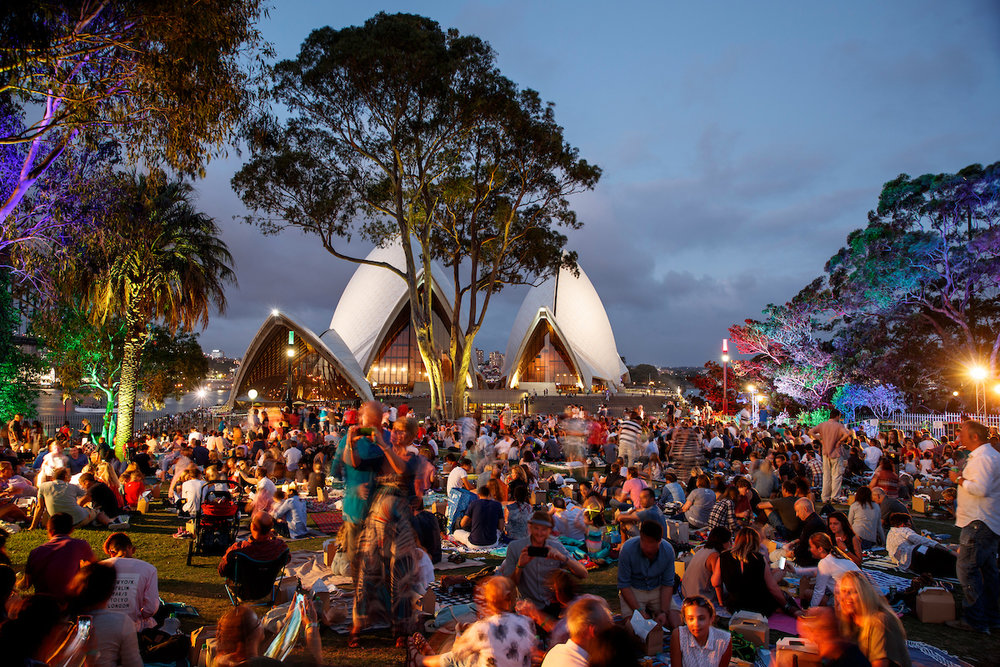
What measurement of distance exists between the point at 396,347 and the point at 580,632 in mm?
33959

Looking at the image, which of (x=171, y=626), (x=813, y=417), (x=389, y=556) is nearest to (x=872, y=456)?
(x=813, y=417)

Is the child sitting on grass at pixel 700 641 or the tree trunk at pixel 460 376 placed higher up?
the tree trunk at pixel 460 376

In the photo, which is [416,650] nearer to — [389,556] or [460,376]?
[389,556]

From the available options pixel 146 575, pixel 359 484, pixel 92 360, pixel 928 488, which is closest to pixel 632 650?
pixel 359 484

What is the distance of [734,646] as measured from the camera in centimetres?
375

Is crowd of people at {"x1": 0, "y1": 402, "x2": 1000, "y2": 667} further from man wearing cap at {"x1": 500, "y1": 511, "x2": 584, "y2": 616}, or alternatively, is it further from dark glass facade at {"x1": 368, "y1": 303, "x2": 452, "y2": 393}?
dark glass facade at {"x1": 368, "y1": 303, "x2": 452, "y2": 393}

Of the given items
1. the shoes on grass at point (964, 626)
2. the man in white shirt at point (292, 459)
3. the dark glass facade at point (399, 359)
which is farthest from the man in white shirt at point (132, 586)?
the dark glass facade at point (399, 359)

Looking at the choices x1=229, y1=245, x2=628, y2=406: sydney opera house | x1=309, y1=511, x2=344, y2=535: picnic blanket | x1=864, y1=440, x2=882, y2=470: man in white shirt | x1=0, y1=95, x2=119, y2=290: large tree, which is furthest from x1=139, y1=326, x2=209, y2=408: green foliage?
x1=864, y1=440, x2=882, y2=470: man in white shirt

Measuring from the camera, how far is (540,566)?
3893 mm

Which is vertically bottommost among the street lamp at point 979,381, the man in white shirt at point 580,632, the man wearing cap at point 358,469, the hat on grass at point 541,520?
the man in white shirt at point 580,632

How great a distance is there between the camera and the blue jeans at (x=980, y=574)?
439cm

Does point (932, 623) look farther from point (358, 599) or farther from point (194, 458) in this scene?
point (194, 458)

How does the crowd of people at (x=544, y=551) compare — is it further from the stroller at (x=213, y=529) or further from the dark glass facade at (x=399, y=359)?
the dark glass facade at (x=399, y=359)

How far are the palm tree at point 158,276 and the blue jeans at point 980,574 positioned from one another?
1311 centimetres
